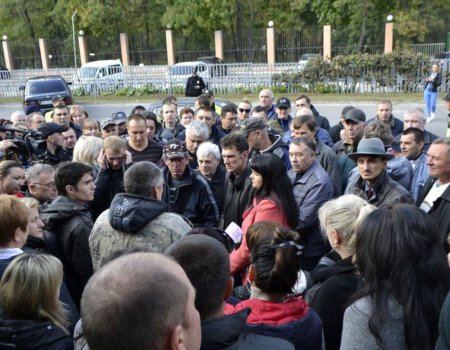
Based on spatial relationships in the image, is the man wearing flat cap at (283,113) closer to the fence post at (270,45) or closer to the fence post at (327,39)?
the fence post at (327,39)

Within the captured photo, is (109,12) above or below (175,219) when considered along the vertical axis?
above

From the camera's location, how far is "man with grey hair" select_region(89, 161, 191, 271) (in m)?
3.06

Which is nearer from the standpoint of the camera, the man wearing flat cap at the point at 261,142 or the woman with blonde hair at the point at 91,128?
the man wearing flat cap at the point at 261,142

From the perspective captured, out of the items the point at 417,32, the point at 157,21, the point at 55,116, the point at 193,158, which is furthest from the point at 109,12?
the point at 193,158

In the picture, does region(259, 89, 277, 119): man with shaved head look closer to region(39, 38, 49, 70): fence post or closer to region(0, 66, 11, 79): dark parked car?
region(0, 66, 11, 79): dark parked car

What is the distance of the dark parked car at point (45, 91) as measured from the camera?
18.5m

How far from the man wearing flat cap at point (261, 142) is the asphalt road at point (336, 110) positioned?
10.0m

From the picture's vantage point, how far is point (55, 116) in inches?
302

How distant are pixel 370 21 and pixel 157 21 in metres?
16.3

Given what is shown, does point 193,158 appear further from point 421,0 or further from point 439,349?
point 421,0

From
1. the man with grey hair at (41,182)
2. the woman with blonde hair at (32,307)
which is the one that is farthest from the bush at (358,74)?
the woman with blonde hair at (32,307)

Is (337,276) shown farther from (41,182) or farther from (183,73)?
(183,73)

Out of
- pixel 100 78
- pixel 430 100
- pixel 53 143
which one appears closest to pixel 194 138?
pixel 53 143

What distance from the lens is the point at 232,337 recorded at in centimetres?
185
